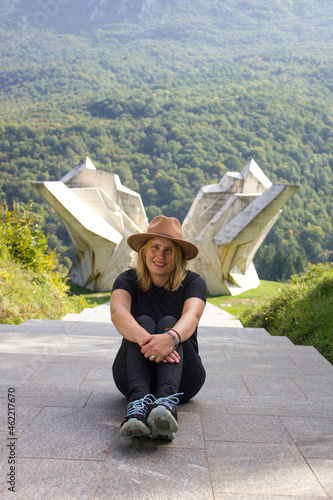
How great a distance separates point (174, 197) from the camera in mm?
31547

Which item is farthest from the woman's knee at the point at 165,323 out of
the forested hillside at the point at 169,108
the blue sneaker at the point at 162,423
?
the forested hillside at the point at 169,108

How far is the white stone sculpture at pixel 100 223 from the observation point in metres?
14.2

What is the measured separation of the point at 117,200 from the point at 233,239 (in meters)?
4.17

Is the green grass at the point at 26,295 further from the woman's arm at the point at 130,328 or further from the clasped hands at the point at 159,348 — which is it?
the clasped hands at the point at 159,348

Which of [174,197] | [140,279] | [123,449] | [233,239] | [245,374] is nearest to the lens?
[123,449]

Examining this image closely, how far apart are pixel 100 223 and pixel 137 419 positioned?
13.0m

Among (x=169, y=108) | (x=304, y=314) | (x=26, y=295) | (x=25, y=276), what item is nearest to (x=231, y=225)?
(x=25, y=276)

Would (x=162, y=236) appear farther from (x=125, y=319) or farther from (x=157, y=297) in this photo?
(x=125, y=319)

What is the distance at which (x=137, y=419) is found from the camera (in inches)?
70.1

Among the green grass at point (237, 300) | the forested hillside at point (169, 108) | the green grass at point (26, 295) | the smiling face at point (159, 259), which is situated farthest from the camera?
the forested hillside at point (169, 108)

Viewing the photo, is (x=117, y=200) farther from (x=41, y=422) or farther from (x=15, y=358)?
(x=41, y=422)

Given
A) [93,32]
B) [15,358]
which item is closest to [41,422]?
[15,358]

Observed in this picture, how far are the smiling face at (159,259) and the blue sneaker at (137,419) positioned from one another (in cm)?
65

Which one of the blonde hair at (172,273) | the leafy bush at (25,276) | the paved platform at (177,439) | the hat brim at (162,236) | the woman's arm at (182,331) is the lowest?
the leafy bush at (25,276)
